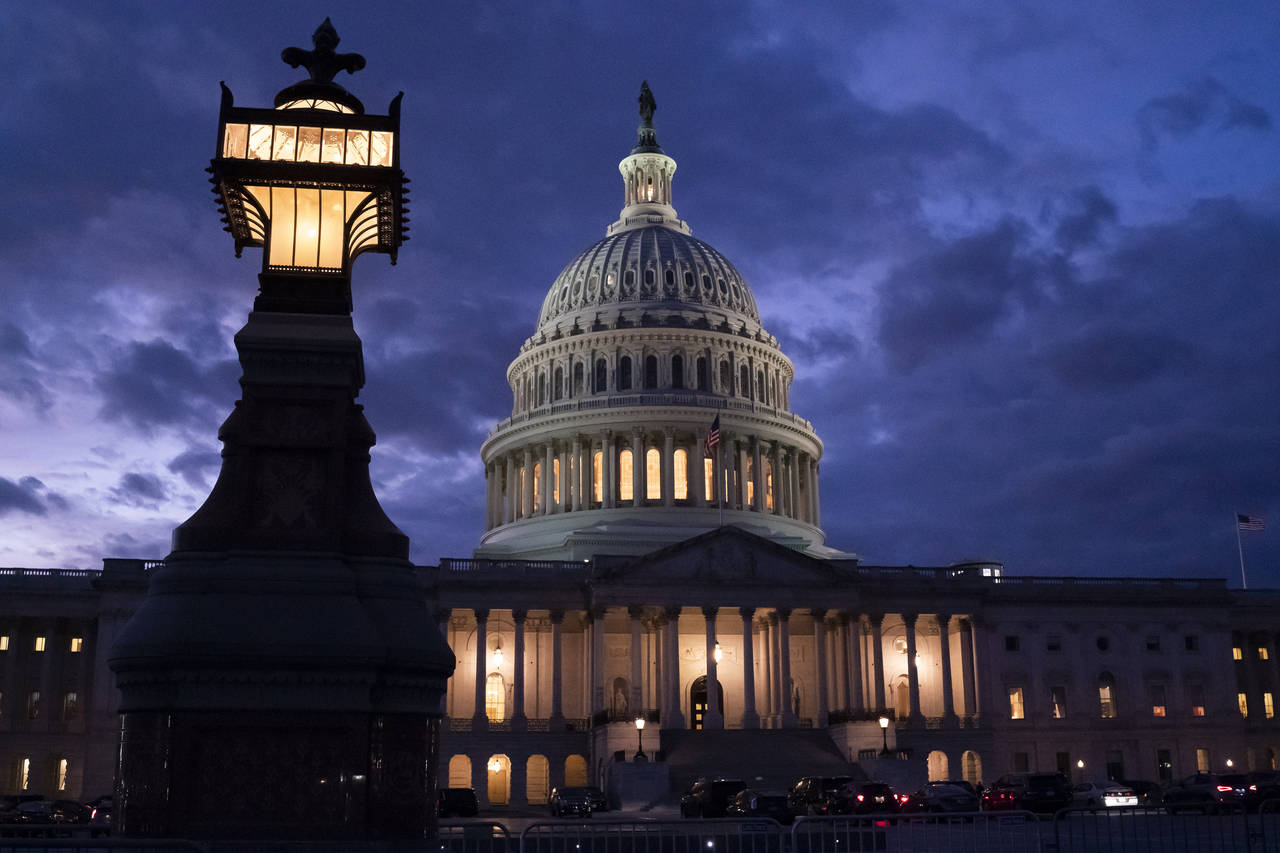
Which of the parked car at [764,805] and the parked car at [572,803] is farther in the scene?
the parked car at [572,803]

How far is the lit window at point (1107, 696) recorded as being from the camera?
3691 inches

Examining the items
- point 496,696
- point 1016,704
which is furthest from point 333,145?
point 1016,704

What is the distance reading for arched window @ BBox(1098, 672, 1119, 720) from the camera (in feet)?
308

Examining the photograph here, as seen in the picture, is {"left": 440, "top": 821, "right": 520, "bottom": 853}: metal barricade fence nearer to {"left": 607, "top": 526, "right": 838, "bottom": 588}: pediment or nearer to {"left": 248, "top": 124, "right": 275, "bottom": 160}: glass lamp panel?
{"left": 248, "top": 124, "right": 275, "bottom": 160}: glass lamp panel

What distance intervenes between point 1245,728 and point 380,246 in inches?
3796

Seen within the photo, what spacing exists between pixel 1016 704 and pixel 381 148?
85247 mm

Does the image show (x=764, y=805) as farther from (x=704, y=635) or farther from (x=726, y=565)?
(x=704, y=635)

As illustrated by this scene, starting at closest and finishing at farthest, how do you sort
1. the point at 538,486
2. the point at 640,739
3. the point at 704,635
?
1. the point at 640,739
2. the point at 704,635
3. the point at 538,486

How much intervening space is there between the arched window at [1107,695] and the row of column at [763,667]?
1179 cm

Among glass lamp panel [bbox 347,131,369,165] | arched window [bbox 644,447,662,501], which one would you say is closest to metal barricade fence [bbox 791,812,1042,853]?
glass lamp panel [bbox 347,131,369,165]

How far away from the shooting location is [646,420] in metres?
103

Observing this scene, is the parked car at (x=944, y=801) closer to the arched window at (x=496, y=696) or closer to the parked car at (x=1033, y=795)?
the parked car at (x=1033, y=795)

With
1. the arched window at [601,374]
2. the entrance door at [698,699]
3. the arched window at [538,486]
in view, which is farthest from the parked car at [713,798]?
the arched window at [601,374]

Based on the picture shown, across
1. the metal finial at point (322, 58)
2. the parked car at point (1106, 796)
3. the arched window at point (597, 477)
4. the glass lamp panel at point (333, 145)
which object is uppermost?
the arched window at point (597, 477)
